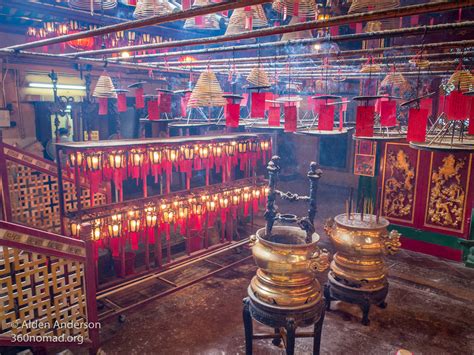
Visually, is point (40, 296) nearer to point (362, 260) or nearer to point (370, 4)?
point (362, 260)

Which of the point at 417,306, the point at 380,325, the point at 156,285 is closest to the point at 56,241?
the point at 156,285

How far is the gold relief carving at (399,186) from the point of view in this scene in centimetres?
936

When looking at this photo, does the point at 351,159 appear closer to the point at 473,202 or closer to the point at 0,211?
the point at 473,202

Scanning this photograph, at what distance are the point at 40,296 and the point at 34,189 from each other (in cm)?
342

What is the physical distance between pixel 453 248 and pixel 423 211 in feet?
3.63

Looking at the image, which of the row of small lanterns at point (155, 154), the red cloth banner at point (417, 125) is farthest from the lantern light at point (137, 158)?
the red cloth banner at point (417, 125)

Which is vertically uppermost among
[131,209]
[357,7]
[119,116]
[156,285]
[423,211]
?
[357,7]

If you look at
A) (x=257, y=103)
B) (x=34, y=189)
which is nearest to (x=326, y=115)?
(x=257, y=103)

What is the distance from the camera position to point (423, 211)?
30.1 feet

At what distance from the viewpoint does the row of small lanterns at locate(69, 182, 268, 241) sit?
6.01 m

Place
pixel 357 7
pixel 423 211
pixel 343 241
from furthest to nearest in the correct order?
1. pixel 423 211
2. pixel 343 241
3. pixel 357 7

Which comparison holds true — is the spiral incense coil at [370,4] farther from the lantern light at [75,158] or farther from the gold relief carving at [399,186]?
the gold relief carving at [399,186]

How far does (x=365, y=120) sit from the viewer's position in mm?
4801

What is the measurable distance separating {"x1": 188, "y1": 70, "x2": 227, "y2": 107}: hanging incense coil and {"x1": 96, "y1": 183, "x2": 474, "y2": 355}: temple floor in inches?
139
